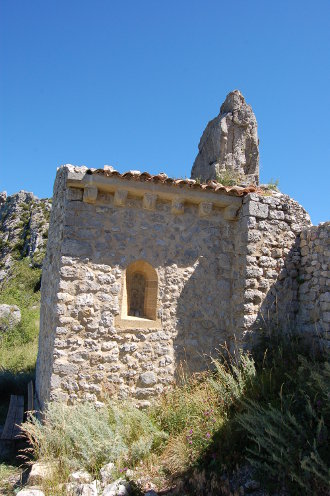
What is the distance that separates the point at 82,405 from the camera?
600cm

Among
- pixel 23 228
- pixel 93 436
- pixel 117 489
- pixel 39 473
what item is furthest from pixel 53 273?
pixel 23 228

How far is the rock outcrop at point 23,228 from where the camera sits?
25.7 meters

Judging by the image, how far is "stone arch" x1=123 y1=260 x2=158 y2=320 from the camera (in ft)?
22.2

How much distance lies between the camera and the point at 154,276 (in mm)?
6789

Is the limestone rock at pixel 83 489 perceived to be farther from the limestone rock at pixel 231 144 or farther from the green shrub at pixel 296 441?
the limestone rock at pixel 231 144

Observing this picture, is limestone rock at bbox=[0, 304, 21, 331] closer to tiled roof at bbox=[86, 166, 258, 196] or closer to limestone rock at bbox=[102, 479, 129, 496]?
tiled roof at bbox=[86, 166, 258, 196]

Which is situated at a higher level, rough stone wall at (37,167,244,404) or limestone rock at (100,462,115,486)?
rough stone wall at (37,167,244,404)

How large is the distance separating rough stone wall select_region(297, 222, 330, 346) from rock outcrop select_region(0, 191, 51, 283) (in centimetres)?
2000

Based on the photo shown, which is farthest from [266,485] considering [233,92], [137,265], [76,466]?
[233,92]

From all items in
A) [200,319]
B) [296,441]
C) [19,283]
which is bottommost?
[296,441]

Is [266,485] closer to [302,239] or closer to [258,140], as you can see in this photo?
[302,239]

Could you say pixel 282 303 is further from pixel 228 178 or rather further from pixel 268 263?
pixel 228 178

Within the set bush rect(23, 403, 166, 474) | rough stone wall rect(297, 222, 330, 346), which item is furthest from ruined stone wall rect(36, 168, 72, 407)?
rough stone wall rect(297, 222, 330, 346)

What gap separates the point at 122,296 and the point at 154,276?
654 mm
